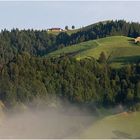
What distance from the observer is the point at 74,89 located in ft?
515

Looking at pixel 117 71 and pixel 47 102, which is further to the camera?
pixel 117 71

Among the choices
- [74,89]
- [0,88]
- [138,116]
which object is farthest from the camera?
[74,89]

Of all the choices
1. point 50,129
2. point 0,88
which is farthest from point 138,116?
point 0,88

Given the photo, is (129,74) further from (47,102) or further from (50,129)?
(50,129)

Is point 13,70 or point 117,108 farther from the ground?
point 13,70

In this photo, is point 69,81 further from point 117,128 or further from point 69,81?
point 117,128

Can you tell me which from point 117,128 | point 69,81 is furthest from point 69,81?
point 117,128

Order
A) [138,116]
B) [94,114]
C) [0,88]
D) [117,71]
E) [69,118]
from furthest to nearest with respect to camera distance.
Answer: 1. [117,71]
2. [0,88]
3. [94,114]
4. [69,118]
5. [138,116]

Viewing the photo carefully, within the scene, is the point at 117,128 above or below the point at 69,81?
above

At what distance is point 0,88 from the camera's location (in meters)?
147

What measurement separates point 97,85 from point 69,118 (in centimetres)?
3907

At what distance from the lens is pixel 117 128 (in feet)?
310

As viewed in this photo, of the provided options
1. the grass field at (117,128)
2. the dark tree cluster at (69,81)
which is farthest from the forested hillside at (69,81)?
the grass field at (117,128)

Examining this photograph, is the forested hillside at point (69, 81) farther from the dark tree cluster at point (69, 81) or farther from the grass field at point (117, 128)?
the grass field at point (117, 128)
